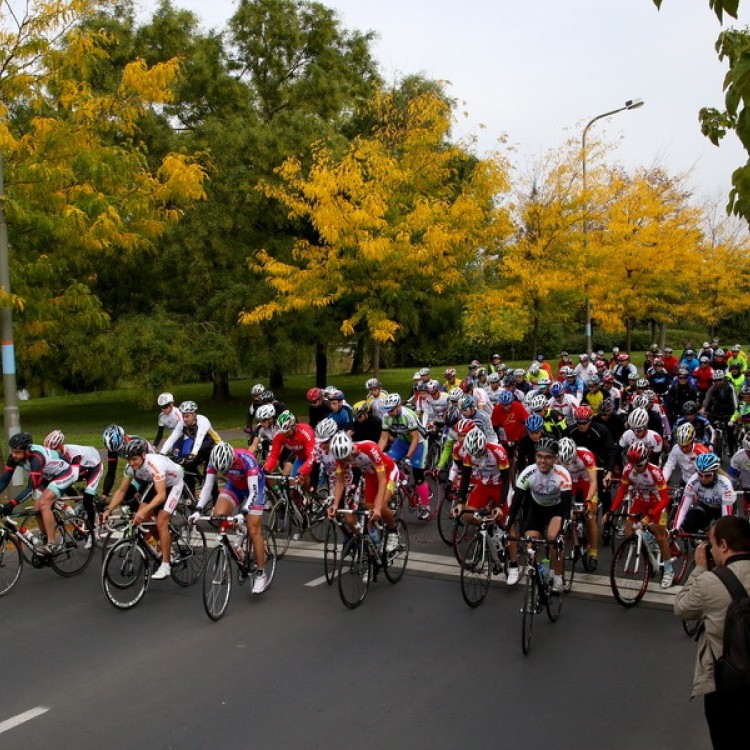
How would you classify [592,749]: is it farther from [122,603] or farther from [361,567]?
[122,603]

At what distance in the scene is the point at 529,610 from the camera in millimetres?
7164

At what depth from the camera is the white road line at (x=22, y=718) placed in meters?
5.96

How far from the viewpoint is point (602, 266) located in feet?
85.3

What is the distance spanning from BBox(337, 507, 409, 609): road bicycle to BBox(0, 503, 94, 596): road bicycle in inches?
136

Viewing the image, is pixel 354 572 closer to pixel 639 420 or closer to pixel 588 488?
pixel 588 488

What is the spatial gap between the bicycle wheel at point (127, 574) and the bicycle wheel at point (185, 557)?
45cm

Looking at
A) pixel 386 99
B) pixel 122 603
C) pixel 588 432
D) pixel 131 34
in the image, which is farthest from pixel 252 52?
pixel 122 603

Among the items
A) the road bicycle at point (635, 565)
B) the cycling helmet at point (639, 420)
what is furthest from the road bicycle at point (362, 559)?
the cycling helmet at point (639, 420)

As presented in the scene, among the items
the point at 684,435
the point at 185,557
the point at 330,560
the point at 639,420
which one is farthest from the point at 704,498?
the point at 185,557

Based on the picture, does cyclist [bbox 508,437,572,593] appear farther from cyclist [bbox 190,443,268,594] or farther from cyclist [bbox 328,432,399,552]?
cyclist [bbox 190,443,268,594]

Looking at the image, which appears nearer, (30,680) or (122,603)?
(30,680)

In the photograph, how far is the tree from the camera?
19.6 meters

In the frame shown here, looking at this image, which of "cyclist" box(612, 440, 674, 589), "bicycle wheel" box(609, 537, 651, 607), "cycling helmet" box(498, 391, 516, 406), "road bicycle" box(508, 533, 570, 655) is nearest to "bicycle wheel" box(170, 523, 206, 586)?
"road bicycle" box(508, 533, 570, 655)

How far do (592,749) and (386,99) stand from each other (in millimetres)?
20311
